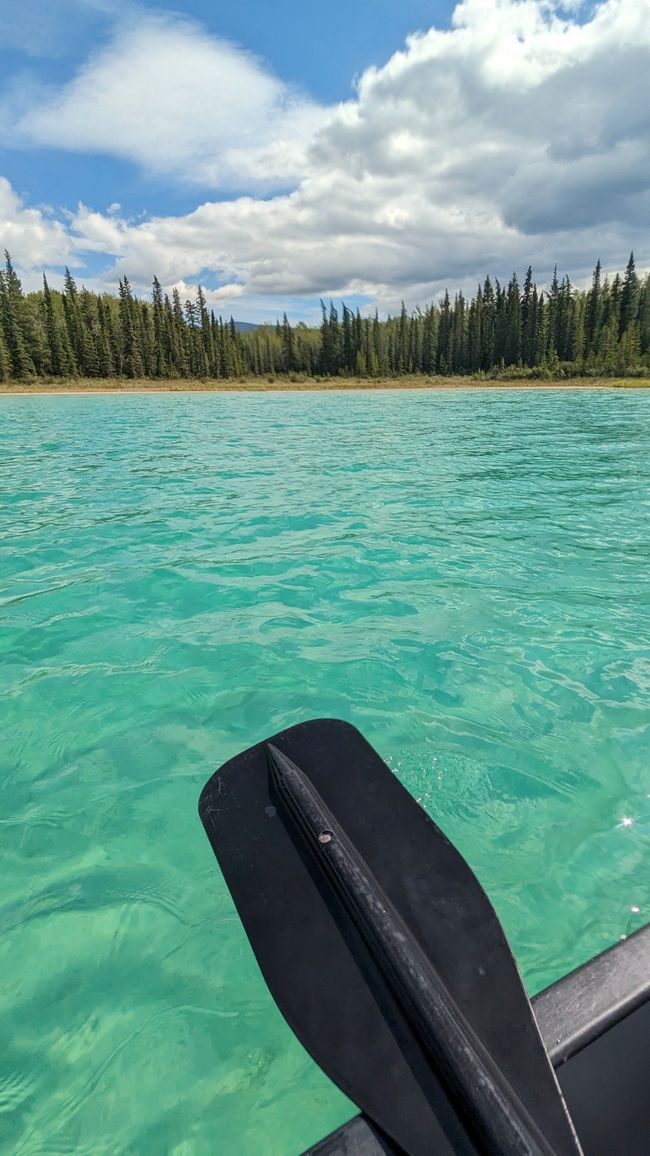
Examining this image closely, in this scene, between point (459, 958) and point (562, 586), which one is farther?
point (562, 586)

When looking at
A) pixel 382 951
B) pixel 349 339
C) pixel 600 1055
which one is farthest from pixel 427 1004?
pixel 349 339

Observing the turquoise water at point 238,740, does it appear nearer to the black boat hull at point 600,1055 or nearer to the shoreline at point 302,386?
the black boat hull at point 600,1055

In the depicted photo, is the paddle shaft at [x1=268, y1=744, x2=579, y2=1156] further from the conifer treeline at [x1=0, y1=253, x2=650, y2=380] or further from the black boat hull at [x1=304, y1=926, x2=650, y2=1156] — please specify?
the conifer treeline at [x1=0, y1=253, x2=650, y2=380]

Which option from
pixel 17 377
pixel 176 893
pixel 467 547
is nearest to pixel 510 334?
pixel 17 377

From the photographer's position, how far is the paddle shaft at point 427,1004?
1123mm

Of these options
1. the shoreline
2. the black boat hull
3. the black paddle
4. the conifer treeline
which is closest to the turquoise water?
the black paddle

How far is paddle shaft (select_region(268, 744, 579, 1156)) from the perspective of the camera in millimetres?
1123

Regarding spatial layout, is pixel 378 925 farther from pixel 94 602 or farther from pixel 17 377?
pixel 17 377

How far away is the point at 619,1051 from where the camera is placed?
53.7 inches

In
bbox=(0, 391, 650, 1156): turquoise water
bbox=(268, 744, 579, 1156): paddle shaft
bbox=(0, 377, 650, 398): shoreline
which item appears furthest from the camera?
bbox=(0, 377, 650, 398): shoreline

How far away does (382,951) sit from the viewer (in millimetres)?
1448

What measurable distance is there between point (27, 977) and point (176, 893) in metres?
0.65

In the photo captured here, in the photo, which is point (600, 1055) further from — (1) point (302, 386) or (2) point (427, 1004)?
(1) point (302, 386)

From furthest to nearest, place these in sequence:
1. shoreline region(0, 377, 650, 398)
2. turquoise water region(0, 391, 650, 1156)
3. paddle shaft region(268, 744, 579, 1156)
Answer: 1. shoreline region(0, 377, 650, 398)
2. turquoise water region(0, 391, 650, 1156)
3. paddle shaft region(268, 744, 579, 1156)
